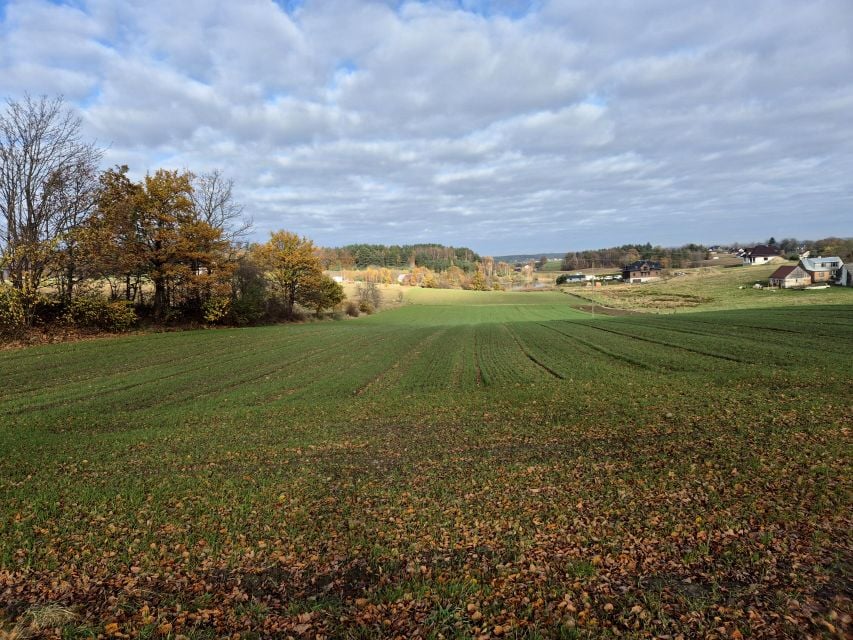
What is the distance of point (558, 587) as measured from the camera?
6.11 metres

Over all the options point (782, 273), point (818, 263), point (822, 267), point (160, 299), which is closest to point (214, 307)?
point (160, 299)

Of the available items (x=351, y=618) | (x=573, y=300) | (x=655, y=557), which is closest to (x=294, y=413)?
(x=351, y=618)

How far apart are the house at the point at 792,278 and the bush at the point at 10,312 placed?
105 metres

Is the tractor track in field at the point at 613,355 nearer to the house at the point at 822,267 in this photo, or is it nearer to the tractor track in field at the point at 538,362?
the tractor track in field at the point at 538,362

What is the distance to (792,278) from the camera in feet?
272

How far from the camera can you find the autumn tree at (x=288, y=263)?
59688mm

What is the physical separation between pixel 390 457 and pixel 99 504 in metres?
6.25

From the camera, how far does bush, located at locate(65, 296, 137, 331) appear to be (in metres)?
33.9

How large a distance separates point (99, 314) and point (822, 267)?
11506cm

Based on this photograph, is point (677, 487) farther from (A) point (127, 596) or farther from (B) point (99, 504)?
(B) point (99, 504)

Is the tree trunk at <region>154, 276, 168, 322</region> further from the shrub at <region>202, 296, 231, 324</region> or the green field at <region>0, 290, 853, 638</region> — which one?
the green field at <region>0, 290, 853, 638</region>

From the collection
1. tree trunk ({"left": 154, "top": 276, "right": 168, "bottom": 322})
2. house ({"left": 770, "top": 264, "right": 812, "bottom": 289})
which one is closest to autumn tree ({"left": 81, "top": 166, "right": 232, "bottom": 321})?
tree trunk ({"left": 154, "top": 276, "right": 168, "bottom": 322})

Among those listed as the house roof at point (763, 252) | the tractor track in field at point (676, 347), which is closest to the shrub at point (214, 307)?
the tractor track in field at point (676, 347)

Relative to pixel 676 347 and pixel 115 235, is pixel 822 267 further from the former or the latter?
pixel 115 235
